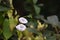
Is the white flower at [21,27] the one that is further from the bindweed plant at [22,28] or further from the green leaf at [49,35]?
the green leaf at [49,35]

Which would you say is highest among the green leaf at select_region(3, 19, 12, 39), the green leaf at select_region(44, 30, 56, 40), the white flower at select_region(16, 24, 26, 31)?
the white flower at select_region(16, 24, 26, 31)

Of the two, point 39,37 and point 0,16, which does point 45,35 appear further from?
point 0,16

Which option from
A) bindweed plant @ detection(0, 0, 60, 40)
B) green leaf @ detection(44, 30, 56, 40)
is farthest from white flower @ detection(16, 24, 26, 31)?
green leaf @ detection(44, 30, 56, 40)

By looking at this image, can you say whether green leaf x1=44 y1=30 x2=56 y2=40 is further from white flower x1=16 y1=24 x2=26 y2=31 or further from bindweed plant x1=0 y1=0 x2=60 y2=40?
white flower x1=16 y1=24 x2=26 y2=31

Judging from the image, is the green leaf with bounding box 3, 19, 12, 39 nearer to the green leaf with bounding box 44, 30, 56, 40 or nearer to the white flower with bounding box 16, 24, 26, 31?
the white flower with bounding box 16, 24, 26, 31

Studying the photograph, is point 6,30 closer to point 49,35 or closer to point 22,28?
point 22,28

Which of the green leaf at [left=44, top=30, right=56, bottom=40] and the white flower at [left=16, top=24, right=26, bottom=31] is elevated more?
the white flower at [left=16, top=24, right=26, bottom=31]

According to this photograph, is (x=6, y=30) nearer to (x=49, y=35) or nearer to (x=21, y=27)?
(x=21, y=27)

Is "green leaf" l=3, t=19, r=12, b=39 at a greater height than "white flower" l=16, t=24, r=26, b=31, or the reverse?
"white flower" l=16, t=24, r=26, b=31

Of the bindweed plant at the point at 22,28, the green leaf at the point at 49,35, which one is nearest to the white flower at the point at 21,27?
the bindweed plant at the point at 22,28

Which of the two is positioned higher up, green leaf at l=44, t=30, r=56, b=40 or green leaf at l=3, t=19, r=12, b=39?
green leaf at l=3, t=19, r=12, b=39

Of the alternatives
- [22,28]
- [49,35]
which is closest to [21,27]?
[22,28]

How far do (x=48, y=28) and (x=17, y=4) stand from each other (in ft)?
1.71

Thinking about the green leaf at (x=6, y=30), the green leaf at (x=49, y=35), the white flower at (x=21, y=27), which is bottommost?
the green leaf at (x=49, y=35)
